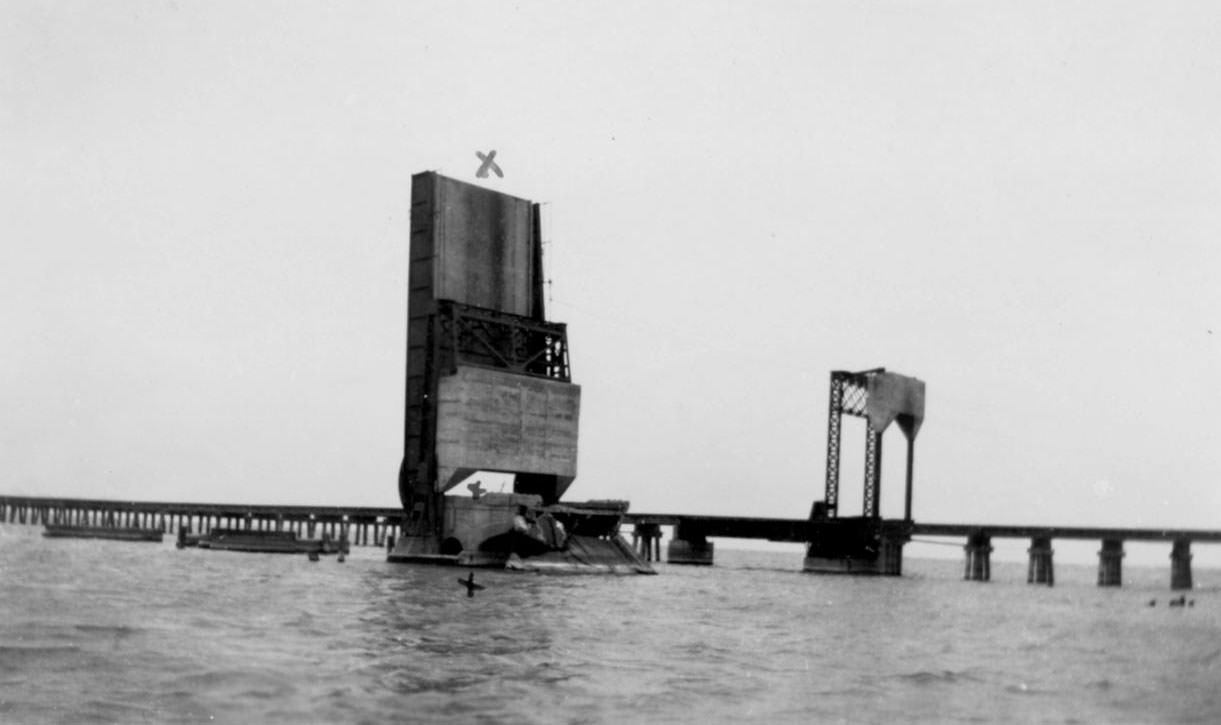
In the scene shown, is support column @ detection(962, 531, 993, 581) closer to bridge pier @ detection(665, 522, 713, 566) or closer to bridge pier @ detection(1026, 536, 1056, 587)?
bridge pier @ detection(1026, 536, 1056, 587)

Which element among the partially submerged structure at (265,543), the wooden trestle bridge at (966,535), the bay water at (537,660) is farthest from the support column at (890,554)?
the bay water at (537,660)

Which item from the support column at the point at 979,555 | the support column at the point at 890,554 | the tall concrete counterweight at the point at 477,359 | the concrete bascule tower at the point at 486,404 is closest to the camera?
the concrete bascule tower at the point at 486,404

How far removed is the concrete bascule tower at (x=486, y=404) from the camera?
70.6 metres

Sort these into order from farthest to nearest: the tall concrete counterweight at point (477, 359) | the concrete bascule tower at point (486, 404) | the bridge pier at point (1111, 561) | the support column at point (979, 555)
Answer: the support column at point (979, 555), the bridge pier at point (1111, 561), the tall concrete counterweight at point (477, 359), the concrete bascule tower at point (486, 404)

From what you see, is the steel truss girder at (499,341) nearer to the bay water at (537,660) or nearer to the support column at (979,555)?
the bay water at (537,660)

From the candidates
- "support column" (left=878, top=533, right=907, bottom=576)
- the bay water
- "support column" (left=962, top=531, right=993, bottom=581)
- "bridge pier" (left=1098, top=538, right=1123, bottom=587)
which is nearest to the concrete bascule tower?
the bay water

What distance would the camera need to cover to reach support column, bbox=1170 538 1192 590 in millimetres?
99394

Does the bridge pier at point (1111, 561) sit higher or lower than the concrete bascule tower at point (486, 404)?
lower

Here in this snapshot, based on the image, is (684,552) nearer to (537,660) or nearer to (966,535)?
(966,535)

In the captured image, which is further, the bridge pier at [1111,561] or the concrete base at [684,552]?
the concrete base at [684,552]

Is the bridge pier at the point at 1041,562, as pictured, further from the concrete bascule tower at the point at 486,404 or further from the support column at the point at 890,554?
the concrete bascule tower at the point at 486,404

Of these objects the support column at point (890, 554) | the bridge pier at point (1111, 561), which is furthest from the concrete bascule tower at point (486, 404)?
the bridge pier at point (1111, 561)

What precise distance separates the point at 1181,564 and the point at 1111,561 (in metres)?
4.97

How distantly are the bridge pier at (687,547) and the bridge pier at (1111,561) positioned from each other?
30506 millimetres
